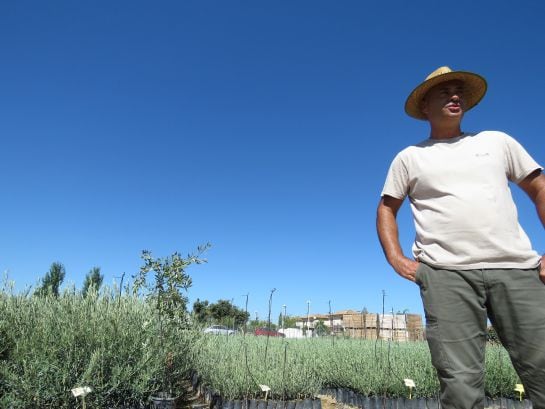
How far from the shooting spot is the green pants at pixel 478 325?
1.29 m

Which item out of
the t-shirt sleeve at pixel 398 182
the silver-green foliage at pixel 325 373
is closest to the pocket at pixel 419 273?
the t-shirt sleeve at pixel 398 182

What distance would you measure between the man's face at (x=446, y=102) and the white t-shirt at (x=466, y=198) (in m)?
0.10

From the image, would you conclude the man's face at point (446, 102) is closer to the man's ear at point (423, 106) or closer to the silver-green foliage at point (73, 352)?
the man's ear at point (423, 106)

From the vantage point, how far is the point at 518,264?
1.39 metres

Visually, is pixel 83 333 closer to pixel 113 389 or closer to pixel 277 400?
pixel 113 389

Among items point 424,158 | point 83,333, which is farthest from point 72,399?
point 424,158

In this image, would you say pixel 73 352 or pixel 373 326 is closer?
pixel 73 352

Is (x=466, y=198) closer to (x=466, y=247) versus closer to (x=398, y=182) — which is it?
(x=466, y=247)

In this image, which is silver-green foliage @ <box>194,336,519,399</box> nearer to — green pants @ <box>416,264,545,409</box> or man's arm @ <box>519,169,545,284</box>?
green pants @ <box>416,264,545,409</box>

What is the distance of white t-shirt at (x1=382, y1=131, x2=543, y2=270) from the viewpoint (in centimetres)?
141

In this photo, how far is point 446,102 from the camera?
1691 mm

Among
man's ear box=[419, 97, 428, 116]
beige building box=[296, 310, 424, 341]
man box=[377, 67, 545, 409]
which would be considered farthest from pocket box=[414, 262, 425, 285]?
beige building box=[296, 310, 424, 341]

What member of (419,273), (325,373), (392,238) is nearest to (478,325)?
(419,273)

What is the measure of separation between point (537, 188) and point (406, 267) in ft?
1.91
